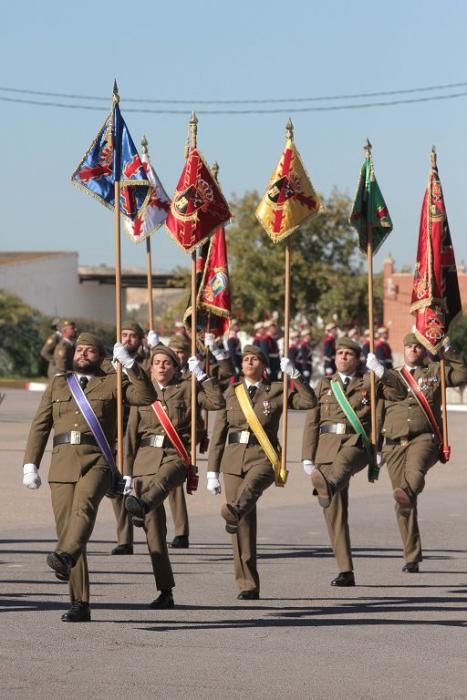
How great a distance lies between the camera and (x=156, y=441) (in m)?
11.1

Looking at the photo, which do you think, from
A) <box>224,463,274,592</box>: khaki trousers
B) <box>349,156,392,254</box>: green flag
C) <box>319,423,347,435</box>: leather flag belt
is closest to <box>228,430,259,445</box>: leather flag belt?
<box>224,463,274,592</box>: khaki trousers

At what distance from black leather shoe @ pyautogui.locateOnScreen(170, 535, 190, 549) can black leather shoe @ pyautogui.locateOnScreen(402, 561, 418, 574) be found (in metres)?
2.11

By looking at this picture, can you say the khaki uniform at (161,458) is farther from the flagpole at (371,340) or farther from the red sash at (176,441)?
the flagpole at (371,340)

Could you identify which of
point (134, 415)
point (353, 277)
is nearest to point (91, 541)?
point (134, 415)

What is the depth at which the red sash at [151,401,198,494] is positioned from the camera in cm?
1105

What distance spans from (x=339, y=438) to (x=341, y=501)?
0.52 metres

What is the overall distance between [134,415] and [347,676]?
4228 millimetres

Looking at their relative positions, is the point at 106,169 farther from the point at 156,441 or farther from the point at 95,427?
the point at 95,427

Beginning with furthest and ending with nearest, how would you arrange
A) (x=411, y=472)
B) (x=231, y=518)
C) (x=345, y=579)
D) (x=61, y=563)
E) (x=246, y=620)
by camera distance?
(x=411, y=472) < (x=345, y=579) < (x=231, y=518) < (x=246, y=620) < (x=61, y=563)

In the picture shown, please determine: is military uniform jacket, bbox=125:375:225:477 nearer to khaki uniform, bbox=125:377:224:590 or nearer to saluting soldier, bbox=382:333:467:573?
khaki uniform, bbox=125:377:224:590

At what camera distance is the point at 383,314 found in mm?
69938

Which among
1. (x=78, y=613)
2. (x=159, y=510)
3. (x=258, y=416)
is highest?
(x=258, y=416)

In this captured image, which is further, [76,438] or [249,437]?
[249,437]

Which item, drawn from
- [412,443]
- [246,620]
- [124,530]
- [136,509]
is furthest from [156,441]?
[412,443]
